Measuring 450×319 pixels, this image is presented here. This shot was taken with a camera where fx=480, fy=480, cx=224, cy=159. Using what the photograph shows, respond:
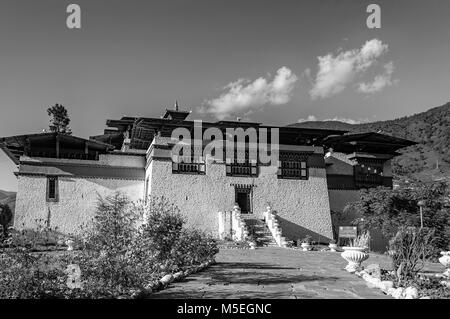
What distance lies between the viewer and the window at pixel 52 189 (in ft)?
83.9

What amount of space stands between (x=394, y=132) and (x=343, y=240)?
117ft

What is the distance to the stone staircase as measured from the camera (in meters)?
23.6

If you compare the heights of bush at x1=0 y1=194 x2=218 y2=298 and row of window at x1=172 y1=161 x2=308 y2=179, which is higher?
row of window at x1=172 y1=161 x2=308 y2=179

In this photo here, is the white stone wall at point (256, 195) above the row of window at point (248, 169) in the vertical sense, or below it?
below

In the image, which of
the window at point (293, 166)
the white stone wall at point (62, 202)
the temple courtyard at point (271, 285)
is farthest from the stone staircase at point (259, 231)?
the temple courtyard at point (271, 285)

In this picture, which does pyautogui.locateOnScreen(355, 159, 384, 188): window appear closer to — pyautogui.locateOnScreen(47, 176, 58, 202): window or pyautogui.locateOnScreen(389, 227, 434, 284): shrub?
pyautogui.locateOnScreen(47, 176, 58, 202): window

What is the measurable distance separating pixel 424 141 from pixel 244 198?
36.2 metres

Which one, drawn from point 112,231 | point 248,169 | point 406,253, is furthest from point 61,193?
point 406,253

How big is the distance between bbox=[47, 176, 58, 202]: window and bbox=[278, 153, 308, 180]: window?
40.1 feet

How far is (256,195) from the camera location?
2655 centimetres

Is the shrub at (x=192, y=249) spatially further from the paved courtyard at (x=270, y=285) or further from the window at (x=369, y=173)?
the window at (x=369, y=173)

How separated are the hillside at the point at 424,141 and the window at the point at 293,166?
2252 cm

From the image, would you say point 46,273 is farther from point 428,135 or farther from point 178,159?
point 428,135

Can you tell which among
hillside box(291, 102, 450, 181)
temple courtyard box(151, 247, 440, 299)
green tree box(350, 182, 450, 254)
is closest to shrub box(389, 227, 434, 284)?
temple courtyard box(151, 247, 440, 299)
